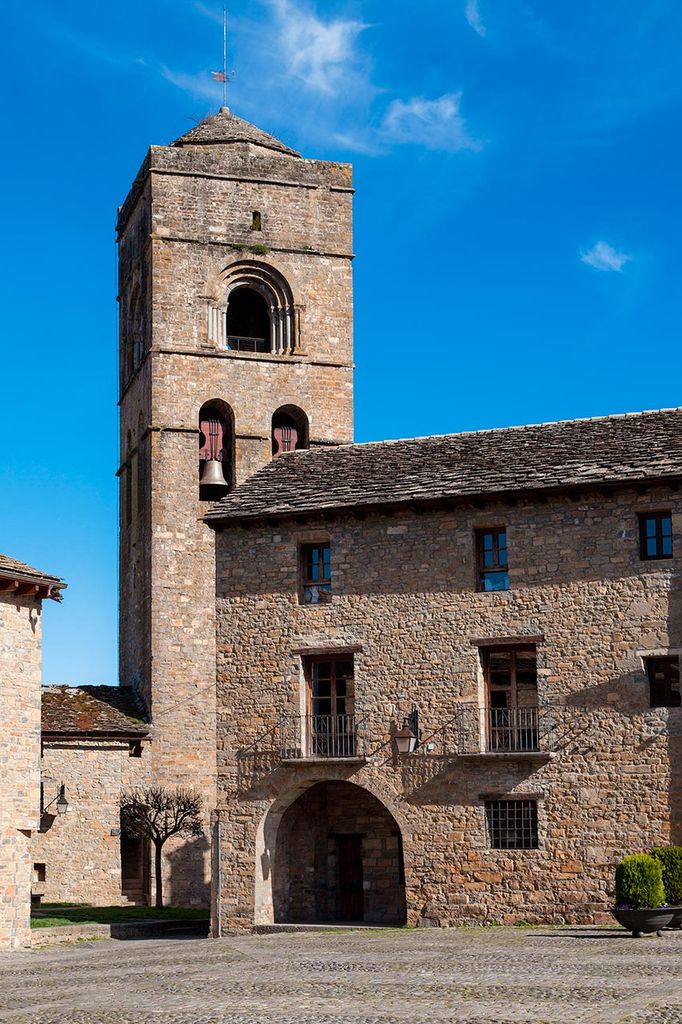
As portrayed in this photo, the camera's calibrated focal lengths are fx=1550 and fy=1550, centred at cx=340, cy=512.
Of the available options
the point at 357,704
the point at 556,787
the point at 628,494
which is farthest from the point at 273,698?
the point at 628,494

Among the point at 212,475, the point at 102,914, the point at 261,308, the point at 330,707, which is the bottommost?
the point at 102,914

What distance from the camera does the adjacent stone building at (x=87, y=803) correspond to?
37344 millimetres

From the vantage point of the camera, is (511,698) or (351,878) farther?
(351,878)

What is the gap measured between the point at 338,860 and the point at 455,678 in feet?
16.7

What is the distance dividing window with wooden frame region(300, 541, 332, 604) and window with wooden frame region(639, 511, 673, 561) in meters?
6.37

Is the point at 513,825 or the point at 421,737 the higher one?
the point at 421,737

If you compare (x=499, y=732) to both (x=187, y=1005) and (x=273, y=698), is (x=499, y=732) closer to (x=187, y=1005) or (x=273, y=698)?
(x=273, y=698)

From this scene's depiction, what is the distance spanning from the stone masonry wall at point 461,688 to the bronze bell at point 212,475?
9.91 meters

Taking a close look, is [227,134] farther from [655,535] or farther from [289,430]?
[655,535]

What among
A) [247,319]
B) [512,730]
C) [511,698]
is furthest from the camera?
[247,319]

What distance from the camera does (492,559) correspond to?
30031 mm

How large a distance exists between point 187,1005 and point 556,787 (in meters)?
11.9

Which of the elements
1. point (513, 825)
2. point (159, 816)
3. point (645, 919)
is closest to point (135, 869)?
point (159, 816)

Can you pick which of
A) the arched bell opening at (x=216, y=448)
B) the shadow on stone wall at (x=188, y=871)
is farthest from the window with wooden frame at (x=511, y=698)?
the arched bell opening at (x=216, y=448)
